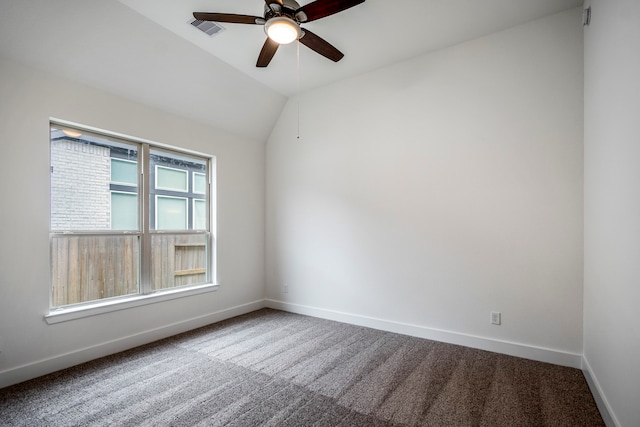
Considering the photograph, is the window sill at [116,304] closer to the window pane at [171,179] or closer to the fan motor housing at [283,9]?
the window pane at [171,179]

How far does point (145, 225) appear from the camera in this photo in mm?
3502

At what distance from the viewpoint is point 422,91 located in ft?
11.4

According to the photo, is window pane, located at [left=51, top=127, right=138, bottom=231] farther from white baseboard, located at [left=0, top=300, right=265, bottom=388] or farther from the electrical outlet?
the electrical outlet

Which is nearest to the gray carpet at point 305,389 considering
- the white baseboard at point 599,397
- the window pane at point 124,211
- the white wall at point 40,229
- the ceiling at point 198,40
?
the white baseboard at point 599,397

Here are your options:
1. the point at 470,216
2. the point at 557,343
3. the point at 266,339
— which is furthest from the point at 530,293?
the point at 266,339

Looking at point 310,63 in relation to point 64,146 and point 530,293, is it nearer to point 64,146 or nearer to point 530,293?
Result: point 64,146

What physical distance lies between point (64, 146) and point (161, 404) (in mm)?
2458

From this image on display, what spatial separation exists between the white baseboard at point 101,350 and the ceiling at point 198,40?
8.14ft

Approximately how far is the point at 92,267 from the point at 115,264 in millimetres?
213

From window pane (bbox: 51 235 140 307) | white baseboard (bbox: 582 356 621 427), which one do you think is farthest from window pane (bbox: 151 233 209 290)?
white baseboard (bbox: 582 356 621 427)

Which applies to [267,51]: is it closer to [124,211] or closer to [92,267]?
[124,211]

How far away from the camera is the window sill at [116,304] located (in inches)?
107

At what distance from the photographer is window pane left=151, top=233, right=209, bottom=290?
12.0ft

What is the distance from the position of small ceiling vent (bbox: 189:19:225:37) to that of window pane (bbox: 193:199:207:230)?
2.00 meters
